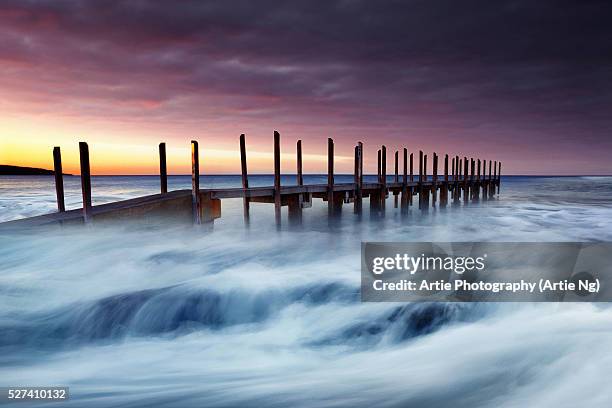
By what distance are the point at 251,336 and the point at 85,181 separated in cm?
434

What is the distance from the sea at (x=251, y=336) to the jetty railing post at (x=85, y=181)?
10.1 inches

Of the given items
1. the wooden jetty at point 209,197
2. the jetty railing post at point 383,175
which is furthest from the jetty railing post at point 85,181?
the jetty railing post at point 383,175

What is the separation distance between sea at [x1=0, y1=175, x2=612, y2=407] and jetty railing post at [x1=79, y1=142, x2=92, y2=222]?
257 millimetres

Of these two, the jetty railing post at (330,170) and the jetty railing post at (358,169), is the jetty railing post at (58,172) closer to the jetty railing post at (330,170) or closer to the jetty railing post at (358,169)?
the jetty railing post at (330,170)

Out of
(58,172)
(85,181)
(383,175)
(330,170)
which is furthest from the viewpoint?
(383,175)

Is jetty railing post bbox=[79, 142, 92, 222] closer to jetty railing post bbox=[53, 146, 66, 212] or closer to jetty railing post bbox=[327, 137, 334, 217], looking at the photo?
jetty railing post bbox=[53, 146, 66, 212]

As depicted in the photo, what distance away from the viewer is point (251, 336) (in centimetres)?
528

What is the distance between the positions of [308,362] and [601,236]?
14.9m

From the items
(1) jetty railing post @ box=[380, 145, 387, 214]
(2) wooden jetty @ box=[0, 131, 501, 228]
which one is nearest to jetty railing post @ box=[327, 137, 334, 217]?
(2) wooden jetty @ box=[0, 131, 501, 228]

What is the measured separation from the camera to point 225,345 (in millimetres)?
4984

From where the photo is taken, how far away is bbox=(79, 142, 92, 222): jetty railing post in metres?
6.70

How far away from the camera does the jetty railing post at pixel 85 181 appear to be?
6.70 metres

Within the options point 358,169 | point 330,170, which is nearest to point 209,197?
point 330,170

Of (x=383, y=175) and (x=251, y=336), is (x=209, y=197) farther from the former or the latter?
(x=383, y=175)
